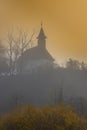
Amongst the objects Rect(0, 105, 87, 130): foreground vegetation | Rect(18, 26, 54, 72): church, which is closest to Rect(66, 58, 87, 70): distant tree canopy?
Rect(18, 26, 54, 72): church

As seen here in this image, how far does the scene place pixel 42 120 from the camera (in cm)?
4094

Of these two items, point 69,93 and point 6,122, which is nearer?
point 6,122

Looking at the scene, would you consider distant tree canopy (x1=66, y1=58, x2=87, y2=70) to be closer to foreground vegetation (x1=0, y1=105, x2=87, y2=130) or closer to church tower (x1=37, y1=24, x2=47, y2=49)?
church tower (x1=37, y1=24, x2=47, y2=49)

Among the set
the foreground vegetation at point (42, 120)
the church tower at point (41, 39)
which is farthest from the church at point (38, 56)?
the foreground vegetation at point (42, 120)

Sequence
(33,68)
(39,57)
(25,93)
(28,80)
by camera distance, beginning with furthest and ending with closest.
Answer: (39,57), (33,68), (28,80), (25,93)

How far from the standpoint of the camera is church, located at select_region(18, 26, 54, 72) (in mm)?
81850

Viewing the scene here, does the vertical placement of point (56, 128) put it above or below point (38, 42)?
below

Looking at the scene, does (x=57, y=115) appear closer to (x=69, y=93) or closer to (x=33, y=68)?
(x=69, y=93)

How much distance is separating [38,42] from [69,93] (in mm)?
25830

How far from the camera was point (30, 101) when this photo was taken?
58.5 m

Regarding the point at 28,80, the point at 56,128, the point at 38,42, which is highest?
the point at 38,42

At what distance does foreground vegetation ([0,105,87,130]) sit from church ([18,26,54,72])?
1466 inches

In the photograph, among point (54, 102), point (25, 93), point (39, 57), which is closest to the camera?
point (54, 102)

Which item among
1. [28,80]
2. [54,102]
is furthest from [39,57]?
[54,102]
